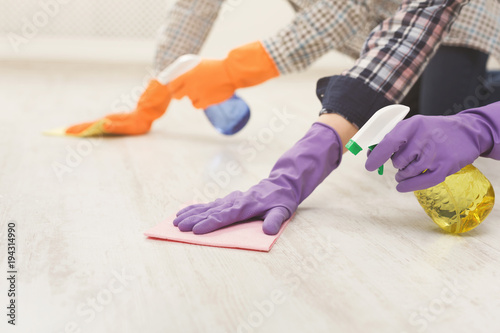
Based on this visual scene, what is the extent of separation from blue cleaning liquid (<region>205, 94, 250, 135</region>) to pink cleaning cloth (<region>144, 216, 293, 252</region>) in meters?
0.63

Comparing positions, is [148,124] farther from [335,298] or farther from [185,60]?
[335,298]

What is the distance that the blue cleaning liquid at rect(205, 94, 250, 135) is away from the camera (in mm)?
1412

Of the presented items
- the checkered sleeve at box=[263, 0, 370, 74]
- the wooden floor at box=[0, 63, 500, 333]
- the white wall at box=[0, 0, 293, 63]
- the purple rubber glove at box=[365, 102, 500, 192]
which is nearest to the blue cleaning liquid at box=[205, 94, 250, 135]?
the wooden floor at box=[0, 63, 500, 333]

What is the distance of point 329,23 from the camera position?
116 cm

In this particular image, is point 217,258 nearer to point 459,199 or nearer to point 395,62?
point 459,199

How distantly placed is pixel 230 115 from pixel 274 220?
2.20 feet

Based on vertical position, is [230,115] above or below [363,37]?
below

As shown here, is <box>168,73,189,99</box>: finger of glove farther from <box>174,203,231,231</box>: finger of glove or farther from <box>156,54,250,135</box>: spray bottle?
<box>174,203,231,231</box>: finger of glove

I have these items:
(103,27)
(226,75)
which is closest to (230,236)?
(226,75)

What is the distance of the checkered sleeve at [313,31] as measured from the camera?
1152mm

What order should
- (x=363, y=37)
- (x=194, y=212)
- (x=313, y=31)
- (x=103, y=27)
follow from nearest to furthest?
(x=194, y=212), (x=313, y=31), (x=363, y=37), (x=103, y=27)

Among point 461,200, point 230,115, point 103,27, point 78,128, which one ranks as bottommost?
point 103,27

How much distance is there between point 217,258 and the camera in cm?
72

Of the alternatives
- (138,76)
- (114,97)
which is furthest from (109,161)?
(138,76)
